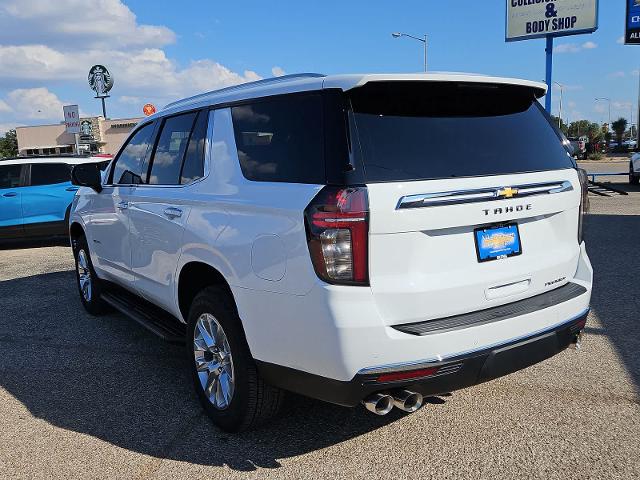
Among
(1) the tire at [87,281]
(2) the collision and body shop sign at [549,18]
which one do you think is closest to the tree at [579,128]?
(2) the collision and body shop sign at [549,18]

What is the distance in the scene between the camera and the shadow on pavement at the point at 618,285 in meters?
4.67

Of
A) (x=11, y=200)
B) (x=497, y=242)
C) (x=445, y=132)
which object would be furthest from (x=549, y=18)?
(x=497, y=242)

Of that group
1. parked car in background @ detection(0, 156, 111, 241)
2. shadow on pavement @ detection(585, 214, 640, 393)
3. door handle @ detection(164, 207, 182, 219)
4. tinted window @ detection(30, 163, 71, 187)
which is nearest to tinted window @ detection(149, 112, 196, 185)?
door handle @ detection(164, 207, 182, 219)

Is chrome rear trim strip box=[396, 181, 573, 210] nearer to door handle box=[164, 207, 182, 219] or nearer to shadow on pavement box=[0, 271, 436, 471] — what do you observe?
shadow on pavement box=[0, 271, 436, 471]

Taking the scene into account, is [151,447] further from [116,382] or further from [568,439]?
[568,439]

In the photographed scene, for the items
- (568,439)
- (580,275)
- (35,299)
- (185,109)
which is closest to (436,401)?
(568,439)

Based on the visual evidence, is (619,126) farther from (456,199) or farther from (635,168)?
(456,199)

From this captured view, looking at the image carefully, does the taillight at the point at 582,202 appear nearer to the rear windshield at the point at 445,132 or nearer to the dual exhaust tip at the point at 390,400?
the rear windshield at the point at 445,132

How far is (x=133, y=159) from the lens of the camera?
482cm

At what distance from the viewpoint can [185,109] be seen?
4.05m

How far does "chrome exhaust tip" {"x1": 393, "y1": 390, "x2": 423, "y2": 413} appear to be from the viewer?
2.74 m

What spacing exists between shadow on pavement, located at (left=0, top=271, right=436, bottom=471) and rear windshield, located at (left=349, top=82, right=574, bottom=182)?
161 cm

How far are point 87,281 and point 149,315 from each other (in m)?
1.94

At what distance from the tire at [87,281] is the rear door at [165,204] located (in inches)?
55.3
